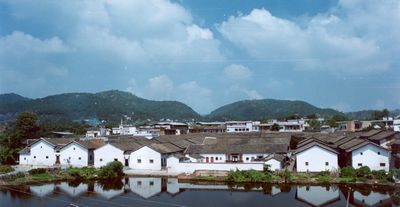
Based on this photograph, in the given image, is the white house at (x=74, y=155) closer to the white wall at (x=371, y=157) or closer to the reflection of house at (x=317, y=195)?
the reflection of house at (x=317, y=195)

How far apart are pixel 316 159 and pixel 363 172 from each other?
3.12 m

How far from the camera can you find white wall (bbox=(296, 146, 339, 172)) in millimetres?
25234

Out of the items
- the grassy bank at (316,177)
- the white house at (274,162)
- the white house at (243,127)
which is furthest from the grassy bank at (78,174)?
the white house at (243,127)

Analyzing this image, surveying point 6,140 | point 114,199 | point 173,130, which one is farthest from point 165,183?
point 173,130

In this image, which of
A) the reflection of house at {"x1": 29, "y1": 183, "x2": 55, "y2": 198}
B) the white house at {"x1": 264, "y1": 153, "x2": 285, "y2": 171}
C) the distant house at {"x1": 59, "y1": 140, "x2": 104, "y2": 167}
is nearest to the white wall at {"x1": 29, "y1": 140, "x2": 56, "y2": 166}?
the distant house at {"x1": 59, "y1": 140, "x2": 104, "y2": 167}

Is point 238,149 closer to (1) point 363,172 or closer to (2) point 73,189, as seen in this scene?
(1) point 363,172

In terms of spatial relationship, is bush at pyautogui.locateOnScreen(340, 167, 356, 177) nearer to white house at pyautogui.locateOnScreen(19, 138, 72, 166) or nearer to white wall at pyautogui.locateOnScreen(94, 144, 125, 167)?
white wall at pyautogui.locateOnScreen(94, 144, 125, 167)

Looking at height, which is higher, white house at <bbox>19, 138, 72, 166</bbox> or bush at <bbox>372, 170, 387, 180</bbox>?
white house at <bbox>19, 138, 72, 166</bbox>

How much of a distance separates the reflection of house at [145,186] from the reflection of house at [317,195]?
7.75 m

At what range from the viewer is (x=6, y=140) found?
3622 centimetres

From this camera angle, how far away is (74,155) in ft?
107

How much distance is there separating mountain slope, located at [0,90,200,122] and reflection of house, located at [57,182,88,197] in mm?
97585

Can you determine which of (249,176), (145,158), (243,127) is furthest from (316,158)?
(243,127)

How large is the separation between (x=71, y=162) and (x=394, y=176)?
2377 cm
